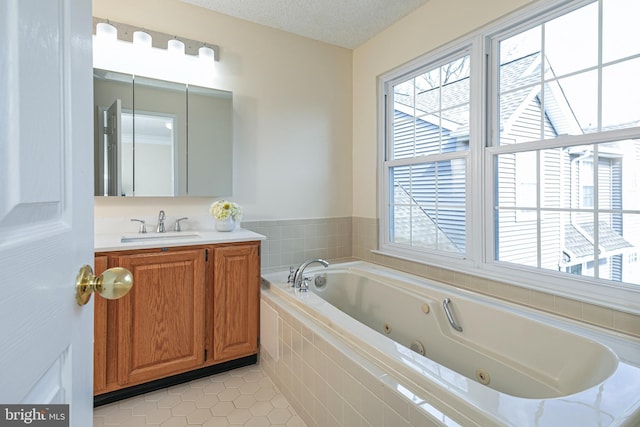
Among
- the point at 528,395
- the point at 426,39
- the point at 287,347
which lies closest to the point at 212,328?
the point at 287,347

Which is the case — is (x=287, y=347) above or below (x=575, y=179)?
below

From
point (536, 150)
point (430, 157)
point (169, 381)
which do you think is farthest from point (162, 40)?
point (536, 150)

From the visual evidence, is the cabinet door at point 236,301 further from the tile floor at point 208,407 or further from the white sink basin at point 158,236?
the white sink basin at point 158,236

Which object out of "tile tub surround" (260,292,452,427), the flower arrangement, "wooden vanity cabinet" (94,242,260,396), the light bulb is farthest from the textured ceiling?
"tile tub surround" (260,292,452,427)

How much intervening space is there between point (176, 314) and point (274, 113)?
1759 mm

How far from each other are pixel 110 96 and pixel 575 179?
112 inches

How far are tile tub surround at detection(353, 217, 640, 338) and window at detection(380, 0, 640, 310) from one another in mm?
74

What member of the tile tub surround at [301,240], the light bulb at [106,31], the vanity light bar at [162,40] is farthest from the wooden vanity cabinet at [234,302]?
the light bulb at [106,31]

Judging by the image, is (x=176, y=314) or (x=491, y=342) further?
(x=176, y=314)

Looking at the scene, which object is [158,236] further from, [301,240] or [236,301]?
[301,240]

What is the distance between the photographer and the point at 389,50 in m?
2.85

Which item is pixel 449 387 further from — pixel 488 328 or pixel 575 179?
pixel 575 179

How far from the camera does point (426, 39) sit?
2.51 metres

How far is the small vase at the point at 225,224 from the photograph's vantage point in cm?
241
